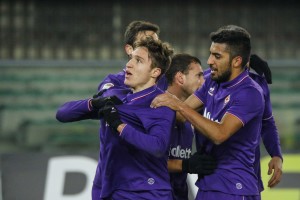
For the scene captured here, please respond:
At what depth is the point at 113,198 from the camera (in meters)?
5.12

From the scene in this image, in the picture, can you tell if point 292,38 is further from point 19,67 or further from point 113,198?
point 113,198

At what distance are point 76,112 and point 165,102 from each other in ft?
1.72

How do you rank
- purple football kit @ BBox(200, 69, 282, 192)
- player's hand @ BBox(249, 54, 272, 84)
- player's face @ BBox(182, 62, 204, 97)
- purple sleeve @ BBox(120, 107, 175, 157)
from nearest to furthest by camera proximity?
purple sleeve @ BBox(120, 107, 175, 157)
purple football kit @ BBox(200, 69, 282, 192)
player's hand @ BBox(249, 54, 272, 84)
player's face @ BBox(182, 62, 204, 97)

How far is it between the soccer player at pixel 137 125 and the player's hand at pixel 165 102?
0.03 m

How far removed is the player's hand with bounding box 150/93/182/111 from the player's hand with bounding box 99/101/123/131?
0.67ft

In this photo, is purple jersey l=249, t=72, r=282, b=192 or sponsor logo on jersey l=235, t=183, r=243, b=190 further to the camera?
purple jersey l=249, t=72, r=282, b=192

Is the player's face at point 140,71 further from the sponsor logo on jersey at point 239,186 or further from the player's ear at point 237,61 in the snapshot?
the sponsor logo on jersey at point 239,186

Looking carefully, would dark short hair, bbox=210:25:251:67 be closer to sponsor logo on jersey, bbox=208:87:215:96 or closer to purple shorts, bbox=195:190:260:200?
sponsor logo on jersey, bbox=208:87:215:96

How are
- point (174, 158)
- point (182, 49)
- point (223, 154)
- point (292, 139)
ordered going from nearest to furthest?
point (223, 154)
point (174, 158)
point (292, 139)
point (182, 49)

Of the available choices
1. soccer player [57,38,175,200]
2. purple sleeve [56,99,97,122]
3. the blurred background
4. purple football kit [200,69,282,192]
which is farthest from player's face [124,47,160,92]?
the blurred background

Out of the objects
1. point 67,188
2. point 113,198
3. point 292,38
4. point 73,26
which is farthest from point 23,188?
point 292,38

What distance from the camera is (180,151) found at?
19.8ft

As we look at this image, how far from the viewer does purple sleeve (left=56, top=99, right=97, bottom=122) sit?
17.1ft

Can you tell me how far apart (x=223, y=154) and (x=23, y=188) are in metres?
3.44
